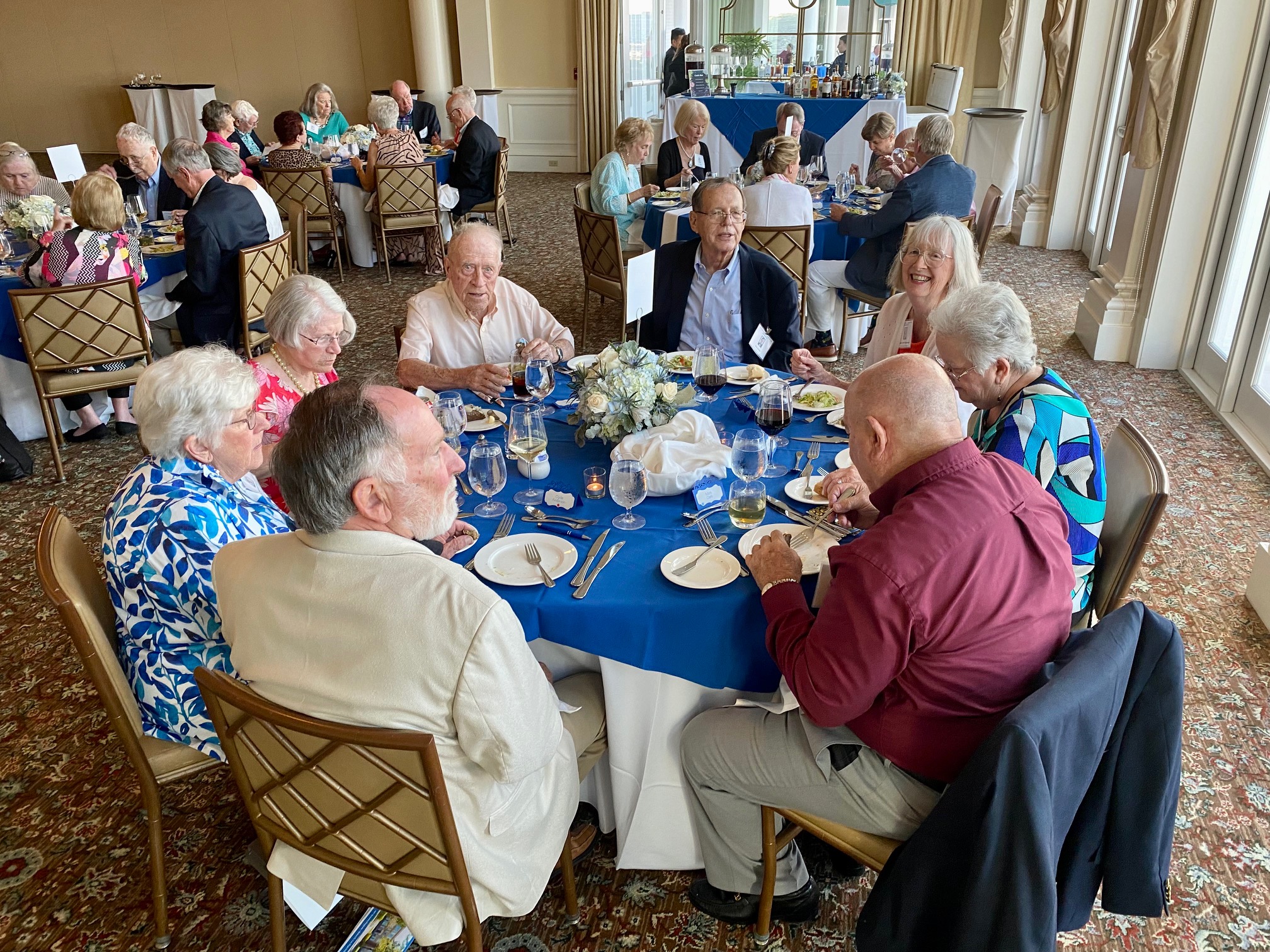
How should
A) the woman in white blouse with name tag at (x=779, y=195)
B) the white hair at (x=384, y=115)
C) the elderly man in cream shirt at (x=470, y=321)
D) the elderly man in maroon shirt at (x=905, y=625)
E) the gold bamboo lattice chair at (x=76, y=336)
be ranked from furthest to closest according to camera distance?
the white hair at (x=384, y=115)
the woman in white blouse with name tag at (x=779, y=195)
the gold bamboo lattice chair at (x=76, y=336)
the elderly man in cream shirt at (x=470, y=321)
the elderly man in maroon shirt at (x=905, y=625)

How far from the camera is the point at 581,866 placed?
2287mm

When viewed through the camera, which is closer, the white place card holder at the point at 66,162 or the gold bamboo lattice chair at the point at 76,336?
the gold bamboo lattice chair at the point at 76,336

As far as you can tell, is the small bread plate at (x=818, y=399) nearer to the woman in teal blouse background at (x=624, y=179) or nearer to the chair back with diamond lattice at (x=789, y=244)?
the chair back with diamond lattice at (x=789, y=244)

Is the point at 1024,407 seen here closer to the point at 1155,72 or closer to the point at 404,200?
the point at 1155,72

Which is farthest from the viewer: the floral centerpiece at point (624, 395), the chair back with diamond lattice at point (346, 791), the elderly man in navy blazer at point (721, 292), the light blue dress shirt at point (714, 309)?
the light blue dress shirt at point (714, 309)

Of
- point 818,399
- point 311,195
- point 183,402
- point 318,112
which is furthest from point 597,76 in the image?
point 183,402

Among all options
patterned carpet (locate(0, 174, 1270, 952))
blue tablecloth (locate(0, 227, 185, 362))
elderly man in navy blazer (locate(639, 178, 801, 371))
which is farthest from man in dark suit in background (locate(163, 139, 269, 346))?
elderly man in navy blazer (locate(639, 178, 801, 371))

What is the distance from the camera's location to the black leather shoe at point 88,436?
4.85m

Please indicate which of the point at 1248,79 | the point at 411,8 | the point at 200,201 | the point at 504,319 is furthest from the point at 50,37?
the point at 1248,79

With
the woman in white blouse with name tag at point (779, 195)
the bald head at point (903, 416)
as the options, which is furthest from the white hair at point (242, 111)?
the bald head at point (903, 416)

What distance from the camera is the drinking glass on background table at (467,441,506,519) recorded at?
213cm

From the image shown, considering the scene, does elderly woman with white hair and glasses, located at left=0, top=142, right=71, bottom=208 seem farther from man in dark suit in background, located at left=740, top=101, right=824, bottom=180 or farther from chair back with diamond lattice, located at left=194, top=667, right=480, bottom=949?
chair back with diamond lattice, located at left=194, top=667, right=480, bottom=949

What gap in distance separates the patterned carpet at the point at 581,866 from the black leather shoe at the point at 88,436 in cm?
80

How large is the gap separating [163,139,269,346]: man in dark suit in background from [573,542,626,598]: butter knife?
3.75m
